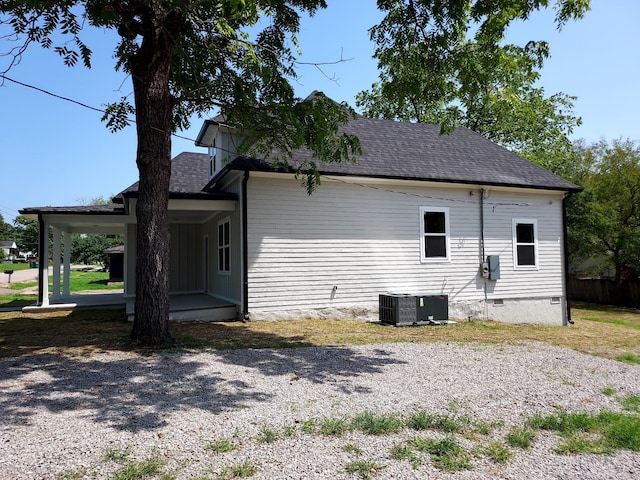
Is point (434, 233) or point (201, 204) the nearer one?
point (201, 204)

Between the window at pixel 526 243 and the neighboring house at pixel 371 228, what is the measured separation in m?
0.04

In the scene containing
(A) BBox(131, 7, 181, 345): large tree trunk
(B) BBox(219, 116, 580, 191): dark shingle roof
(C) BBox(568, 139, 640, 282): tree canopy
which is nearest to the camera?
(A) BBox(131, 7, 181, 345): large tree trunk

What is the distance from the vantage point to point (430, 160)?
521 inches

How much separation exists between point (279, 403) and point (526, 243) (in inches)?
447

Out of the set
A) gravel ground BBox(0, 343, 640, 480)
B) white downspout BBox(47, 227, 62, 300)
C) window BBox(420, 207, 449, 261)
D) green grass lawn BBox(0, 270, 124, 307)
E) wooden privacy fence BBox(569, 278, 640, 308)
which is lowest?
wooden privacy fence BBox(569, 278, 640, 308)

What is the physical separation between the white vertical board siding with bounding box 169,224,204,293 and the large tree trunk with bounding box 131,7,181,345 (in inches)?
333

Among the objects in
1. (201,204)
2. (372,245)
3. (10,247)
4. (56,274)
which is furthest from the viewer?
(10,247)

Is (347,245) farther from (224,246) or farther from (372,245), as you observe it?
(224,246)

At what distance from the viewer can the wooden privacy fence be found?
20.3 meters

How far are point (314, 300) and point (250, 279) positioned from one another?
172 cm

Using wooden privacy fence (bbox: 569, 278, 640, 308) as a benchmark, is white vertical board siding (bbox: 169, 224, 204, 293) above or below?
above

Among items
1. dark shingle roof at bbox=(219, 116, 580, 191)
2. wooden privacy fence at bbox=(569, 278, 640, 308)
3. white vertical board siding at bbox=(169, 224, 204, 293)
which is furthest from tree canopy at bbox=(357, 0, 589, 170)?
wooden privacy fence at bbox=(569, 278, 640, 308)

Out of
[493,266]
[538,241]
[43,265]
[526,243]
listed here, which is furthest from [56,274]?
[538,241]

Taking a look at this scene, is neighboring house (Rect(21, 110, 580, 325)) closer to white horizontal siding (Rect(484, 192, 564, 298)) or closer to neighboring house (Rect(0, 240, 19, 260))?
white horizontal siding (Rect(484, 192, 564, 298))
